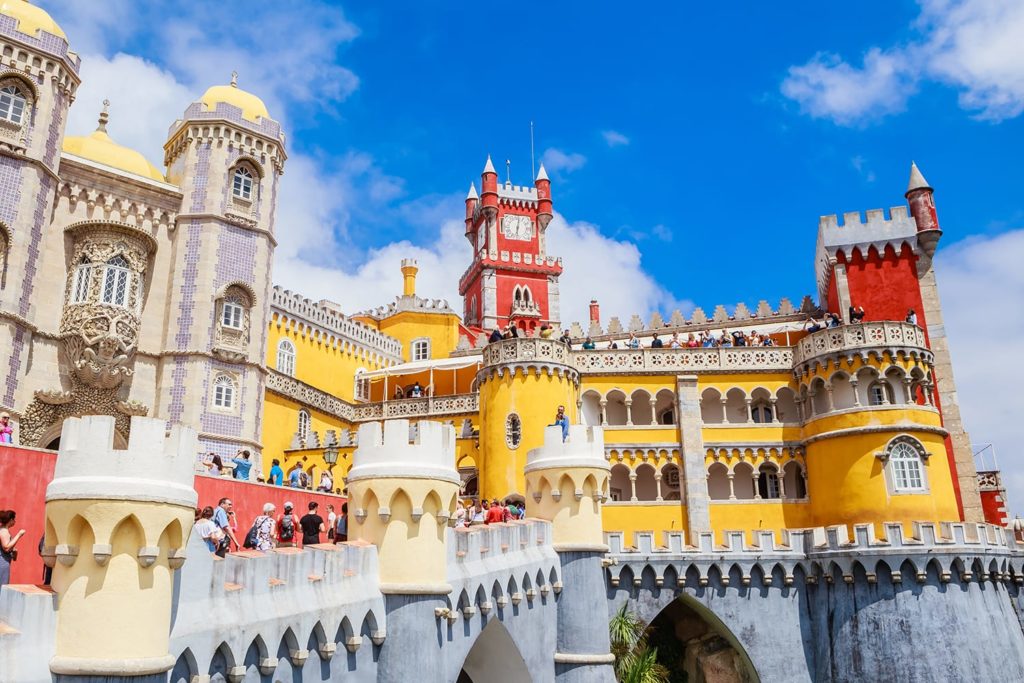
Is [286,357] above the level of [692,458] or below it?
above

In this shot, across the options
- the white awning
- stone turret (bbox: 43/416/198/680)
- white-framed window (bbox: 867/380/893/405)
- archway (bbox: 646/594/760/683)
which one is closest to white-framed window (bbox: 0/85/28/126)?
the white awning

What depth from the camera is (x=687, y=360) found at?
3734 cm

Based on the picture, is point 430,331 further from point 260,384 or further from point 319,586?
point 319,586

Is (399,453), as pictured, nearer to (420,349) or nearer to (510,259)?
(420,349)

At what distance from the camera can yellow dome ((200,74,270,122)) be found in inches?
1264

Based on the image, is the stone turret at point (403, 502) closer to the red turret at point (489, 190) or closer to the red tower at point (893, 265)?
the red tower at point (893, 265)

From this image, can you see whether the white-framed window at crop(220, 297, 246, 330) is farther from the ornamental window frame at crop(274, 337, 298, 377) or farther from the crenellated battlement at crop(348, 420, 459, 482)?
the crenellated battlement at crop(348, 420, 459, 482)

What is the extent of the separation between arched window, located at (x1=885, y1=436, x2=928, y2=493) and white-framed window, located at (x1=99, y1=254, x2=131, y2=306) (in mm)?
28442

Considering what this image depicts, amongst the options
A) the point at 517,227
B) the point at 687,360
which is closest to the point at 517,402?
the point at 687,360

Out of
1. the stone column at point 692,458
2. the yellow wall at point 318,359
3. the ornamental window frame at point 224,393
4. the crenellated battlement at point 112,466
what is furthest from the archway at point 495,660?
the yellow wall at point 318,359

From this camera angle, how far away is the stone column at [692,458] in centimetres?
3506

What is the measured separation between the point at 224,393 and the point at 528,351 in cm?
1178

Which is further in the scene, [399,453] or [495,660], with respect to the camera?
[495,660]

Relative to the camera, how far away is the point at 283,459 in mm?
38062
